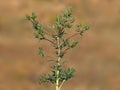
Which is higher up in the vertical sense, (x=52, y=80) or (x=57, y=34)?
(x=57, y=34)

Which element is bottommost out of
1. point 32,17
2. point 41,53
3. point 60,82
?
point 60,82

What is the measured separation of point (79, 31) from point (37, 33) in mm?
5094

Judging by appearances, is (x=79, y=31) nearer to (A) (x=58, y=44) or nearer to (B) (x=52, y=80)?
(A) (x=58, y=44)

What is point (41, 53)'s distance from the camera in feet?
146

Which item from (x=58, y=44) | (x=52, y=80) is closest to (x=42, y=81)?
(x=52, y=80)

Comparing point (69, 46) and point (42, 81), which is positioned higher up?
point (69, 46)

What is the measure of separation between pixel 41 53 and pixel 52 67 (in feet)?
6.95

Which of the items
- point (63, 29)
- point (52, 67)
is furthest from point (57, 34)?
point (52, 67)

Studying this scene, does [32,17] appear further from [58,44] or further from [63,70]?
[63,70]

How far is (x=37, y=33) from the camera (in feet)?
144

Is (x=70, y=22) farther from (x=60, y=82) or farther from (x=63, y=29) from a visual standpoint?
(x=60, y=82)

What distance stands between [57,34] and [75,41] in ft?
9.00

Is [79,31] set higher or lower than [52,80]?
higher

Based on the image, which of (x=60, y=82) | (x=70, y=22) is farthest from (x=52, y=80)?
(x=70, y=22)
